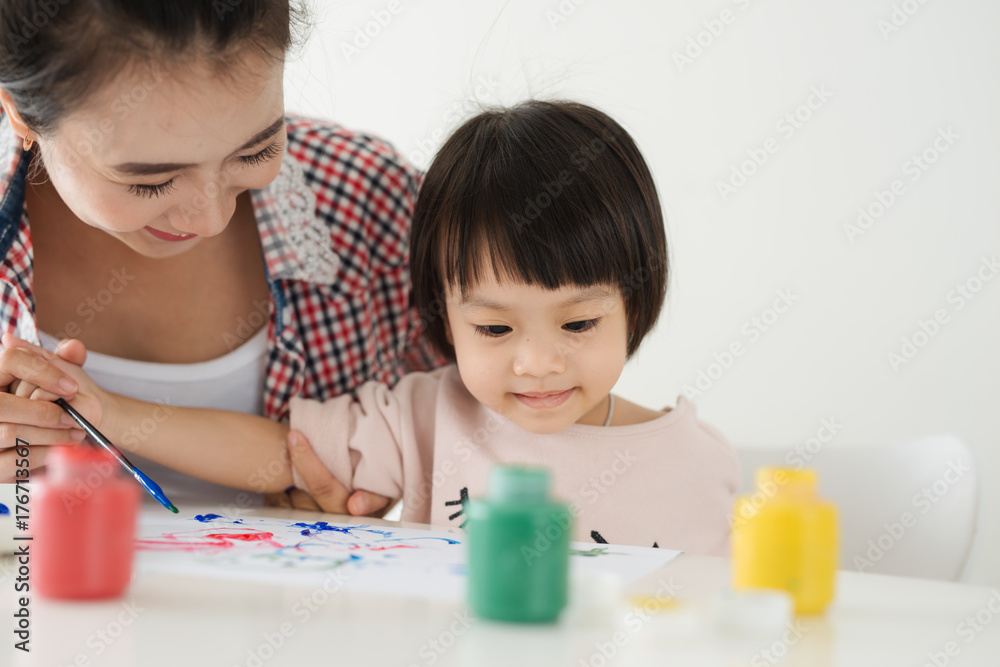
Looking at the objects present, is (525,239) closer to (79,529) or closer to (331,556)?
(331,556)

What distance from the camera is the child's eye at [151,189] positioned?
0.95 metres

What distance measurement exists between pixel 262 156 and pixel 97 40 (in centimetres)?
21

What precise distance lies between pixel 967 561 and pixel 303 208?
1054 mm

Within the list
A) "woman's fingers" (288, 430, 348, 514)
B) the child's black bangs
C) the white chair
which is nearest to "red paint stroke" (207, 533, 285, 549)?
"woman's fingers" (288, 430, 348, 514)

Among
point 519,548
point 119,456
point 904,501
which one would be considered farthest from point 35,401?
point 904,501

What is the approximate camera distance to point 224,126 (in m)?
0.92

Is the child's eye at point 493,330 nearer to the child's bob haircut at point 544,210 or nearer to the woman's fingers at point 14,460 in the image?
the child's bob haircut at point 544,210

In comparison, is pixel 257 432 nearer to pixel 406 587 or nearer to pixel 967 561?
pixel 406 587

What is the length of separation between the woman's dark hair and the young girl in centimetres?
35

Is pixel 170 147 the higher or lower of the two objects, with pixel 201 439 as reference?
higher

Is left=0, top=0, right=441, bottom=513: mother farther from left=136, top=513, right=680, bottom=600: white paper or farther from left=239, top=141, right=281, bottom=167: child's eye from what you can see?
left=136, top=513, right=680, bottom=600: white paper

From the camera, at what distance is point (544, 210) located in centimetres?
108

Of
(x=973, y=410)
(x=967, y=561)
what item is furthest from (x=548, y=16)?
(x=967, y=561)

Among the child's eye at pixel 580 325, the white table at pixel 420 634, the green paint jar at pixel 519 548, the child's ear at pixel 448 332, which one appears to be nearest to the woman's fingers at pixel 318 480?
the child's ear at pixel 448 332
